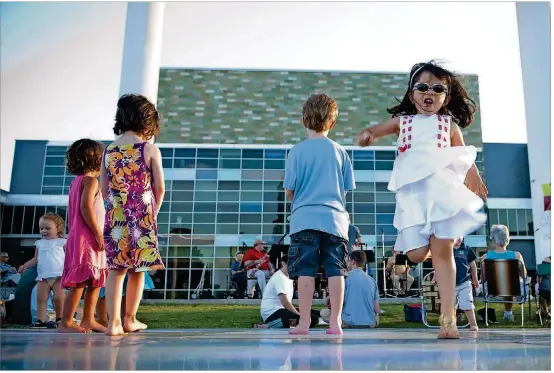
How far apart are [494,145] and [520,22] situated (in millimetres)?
23495

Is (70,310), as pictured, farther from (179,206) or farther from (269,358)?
(179,206)

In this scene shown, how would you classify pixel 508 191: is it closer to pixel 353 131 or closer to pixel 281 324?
pixel 353 131

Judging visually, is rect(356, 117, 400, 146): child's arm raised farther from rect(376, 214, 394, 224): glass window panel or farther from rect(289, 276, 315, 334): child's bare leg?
rect(376, 214, 394, 224): glass window panel

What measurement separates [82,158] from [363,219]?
70.9 ft

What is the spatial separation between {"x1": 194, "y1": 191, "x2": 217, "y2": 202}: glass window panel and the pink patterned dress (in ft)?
70.5

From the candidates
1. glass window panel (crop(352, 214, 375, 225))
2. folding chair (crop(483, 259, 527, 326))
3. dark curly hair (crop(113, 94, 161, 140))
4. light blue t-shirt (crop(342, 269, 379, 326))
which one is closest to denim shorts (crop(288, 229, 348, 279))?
dark curly hair (crop(113, 94, 161, 140))

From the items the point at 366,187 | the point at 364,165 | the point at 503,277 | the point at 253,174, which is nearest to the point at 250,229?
the point at 253,174

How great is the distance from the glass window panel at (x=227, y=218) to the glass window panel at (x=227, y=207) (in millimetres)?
221

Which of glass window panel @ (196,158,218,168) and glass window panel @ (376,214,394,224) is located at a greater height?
glass window panel @ (196,158,218,168)

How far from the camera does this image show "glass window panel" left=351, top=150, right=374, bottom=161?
994 inches

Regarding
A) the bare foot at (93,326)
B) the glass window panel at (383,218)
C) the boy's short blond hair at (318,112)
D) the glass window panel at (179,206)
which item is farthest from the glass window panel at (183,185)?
the boy's short blond hair at (318,112)

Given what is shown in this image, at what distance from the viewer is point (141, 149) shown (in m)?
3.28

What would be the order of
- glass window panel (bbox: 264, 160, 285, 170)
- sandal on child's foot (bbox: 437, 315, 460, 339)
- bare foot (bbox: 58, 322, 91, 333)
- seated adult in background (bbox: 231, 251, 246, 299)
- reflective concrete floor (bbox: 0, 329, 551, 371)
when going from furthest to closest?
glass window panel (bbox: 264, 160, 285, 170), seated adult in background (bbox: 231, 251, 246, 299), bare foot (bbox: 58, 322, 91, 333), sandal on child's foot (bbox: 437, 315, 460, 339), reflective concrete floor (bbox: 0, 329, 551, 371)

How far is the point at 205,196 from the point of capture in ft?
83.1
